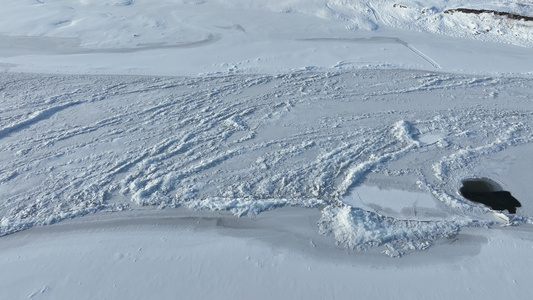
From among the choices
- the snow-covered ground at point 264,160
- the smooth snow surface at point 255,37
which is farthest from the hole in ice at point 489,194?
the smooth snow surface at point 255,37

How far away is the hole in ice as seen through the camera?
157 inches

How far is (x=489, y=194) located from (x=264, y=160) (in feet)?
8.49

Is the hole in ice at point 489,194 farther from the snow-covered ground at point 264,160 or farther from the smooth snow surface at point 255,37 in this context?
the smooth snow surface at point 255,37

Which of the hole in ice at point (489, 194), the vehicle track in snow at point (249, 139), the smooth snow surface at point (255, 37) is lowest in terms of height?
the hole in ice at point (489, 194)

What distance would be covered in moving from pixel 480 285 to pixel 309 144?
7.83ft

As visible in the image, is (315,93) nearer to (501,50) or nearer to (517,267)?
(517,267)

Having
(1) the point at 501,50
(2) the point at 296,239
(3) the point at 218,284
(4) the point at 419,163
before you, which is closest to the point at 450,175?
(4) the point at 419,163

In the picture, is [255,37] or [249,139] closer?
[249,139]

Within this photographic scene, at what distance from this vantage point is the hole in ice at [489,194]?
3.98 meters

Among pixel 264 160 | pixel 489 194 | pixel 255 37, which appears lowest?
pixel 489 194

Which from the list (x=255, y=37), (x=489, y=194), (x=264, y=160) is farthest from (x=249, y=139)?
(x=255, y=37)

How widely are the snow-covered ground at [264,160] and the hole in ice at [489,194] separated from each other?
102 millimetres

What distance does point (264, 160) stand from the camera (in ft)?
14.9

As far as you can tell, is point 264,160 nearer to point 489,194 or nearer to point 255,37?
point 489,194
